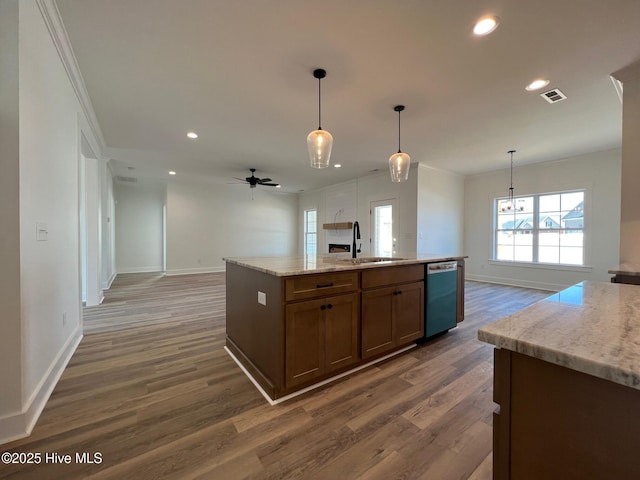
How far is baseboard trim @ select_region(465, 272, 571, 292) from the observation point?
5484mm

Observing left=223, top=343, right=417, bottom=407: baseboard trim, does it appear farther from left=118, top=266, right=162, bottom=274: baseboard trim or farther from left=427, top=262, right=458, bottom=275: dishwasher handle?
left=118, top=266, right=162, bottom=274: baseboard trim

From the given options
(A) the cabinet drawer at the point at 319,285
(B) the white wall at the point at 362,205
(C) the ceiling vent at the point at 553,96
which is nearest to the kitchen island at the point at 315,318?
(A) the cabinet drawer at the point at 319,285

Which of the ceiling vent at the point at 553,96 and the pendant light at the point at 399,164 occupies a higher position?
the ceiling vent at the point at 553,96

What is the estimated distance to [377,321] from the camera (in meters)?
2.41

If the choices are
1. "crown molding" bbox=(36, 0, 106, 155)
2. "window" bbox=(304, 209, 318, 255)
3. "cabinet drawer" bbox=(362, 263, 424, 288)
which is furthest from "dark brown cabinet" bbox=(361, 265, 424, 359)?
"window" bbox=(304, 209, 318, 255)

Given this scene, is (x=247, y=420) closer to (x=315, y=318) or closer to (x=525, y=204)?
(x=315, y=318)

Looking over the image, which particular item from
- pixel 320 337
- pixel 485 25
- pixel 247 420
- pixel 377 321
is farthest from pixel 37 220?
pixel 485 25

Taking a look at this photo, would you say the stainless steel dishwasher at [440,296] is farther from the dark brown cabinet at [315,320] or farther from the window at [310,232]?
the window at [310,232]

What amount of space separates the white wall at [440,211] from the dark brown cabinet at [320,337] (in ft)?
13.4

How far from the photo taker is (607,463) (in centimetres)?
60

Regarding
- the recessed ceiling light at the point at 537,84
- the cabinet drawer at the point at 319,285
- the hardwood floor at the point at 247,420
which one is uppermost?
the recessed ceiling light at the point at 537,84

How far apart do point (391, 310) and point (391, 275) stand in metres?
0.33

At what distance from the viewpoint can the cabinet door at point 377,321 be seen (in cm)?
232

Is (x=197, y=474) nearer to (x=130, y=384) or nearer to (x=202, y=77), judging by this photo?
(x=130, y=384)
